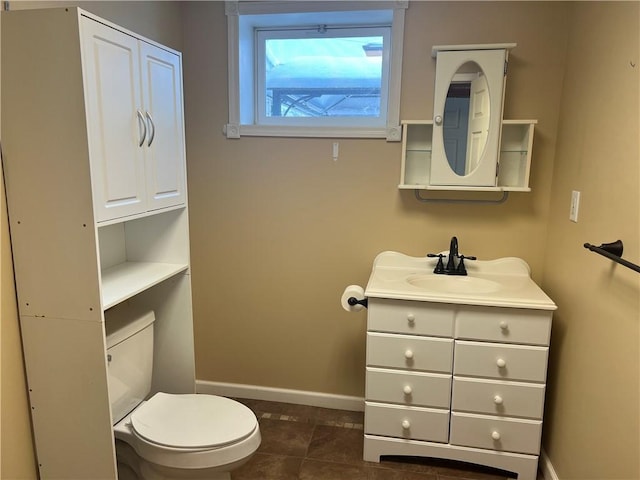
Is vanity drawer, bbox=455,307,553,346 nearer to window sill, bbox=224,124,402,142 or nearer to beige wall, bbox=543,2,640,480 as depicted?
beige wall, bbox=543,2,640,480

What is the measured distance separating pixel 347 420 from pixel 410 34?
198 cm

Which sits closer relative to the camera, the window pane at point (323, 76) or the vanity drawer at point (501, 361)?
the vanity drawer at point (501, 361)

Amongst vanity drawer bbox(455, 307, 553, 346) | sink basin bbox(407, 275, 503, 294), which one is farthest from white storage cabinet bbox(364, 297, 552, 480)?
sink basin bbox(407, 275, 503, 294)

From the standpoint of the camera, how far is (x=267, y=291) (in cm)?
260

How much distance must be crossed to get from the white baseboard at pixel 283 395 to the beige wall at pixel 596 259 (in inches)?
39.1

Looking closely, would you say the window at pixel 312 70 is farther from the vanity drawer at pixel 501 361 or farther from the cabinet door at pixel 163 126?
the vanity drawer at pixel 501 361

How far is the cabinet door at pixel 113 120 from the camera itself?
1326 millimetres

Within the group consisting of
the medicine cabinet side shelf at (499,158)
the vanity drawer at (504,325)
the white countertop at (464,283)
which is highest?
the medicine cabinet side shelf at (499,158)

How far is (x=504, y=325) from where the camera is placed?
1.91m

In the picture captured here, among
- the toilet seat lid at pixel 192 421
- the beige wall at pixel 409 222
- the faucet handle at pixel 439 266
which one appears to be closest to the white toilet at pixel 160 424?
the toilet seat lid at pixel 192 421

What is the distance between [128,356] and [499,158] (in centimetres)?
182

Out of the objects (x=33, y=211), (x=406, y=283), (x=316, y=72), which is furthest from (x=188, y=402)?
(x=316, y=72)

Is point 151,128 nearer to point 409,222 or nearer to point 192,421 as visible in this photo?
point 192,421

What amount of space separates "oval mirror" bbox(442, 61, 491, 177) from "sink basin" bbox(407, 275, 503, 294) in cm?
50
